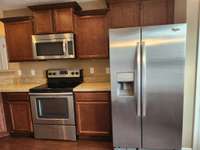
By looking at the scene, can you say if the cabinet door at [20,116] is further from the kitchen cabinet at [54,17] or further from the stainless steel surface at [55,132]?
the kitchen cabinet at [54,17]

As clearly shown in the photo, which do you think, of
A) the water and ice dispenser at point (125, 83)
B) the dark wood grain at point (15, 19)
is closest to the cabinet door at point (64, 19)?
the dark wood grain at point (15, 19)

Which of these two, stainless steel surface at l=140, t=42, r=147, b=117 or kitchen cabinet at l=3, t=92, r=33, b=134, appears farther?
kitchen cabinet at l=3, t=92, r=33, b=134

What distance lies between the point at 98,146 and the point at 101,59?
4.94ft

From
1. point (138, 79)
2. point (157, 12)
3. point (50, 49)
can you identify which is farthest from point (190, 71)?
point (50, 49)

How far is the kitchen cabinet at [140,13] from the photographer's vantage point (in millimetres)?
2545

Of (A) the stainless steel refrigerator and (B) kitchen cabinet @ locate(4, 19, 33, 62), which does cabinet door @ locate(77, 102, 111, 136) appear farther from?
(B) kitchen cabinet @ locate(4, 19, 33, 62)

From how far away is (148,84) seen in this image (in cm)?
218

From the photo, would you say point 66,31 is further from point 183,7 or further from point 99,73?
point 183,7

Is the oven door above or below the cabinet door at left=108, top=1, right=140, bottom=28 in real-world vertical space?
below

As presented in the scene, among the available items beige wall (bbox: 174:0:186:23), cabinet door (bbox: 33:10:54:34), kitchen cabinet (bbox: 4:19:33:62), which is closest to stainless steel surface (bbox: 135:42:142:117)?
beige wall (bbox: 174:0:186:23)

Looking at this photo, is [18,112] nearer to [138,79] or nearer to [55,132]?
[55,132]

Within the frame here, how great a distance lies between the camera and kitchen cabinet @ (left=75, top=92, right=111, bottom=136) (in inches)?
105

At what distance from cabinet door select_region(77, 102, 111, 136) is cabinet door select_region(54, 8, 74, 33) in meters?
1.27

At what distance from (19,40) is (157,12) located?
2.42 m
